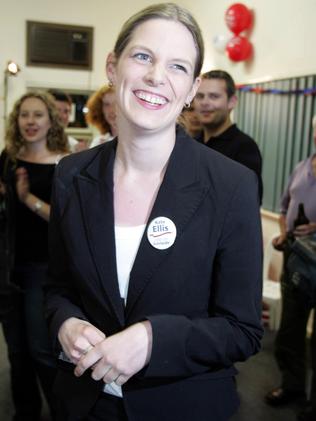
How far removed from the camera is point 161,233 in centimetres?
102

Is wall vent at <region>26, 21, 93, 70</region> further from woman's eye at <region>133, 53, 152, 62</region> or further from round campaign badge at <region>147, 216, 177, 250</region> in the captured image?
round campaign badge at <region>147, 216, 177, 250</region>

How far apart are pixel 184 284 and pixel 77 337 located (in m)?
0.25

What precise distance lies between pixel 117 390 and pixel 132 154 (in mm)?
532

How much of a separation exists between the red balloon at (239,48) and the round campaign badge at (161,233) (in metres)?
3.92

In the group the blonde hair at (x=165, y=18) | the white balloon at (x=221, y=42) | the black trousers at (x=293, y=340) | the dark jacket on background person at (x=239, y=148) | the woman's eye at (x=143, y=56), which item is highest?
the white balloon at (x=221, y=42)

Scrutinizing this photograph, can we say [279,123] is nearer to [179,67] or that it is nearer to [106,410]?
[179,67]

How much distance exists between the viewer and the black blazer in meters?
0.98

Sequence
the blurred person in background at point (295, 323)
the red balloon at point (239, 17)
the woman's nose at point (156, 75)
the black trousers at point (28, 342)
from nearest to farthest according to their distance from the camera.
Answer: the woman's nose at point (156, 75), the black trousers at point (28, 342), the blurred person in background at point (295, 323), the red balloon at point (239, 17)

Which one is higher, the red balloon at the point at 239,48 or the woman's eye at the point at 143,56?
the red balloon at the point at 239,48

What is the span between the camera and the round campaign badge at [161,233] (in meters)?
1.01

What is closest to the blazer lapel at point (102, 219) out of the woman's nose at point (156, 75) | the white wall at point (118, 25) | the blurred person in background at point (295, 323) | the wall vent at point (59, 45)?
the woman's nose at point (156, 75)

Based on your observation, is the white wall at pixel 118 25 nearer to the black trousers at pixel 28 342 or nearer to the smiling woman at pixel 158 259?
the black trousers at pixel 28 342

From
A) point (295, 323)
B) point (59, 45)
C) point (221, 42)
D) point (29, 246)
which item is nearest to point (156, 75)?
point (29, 246)

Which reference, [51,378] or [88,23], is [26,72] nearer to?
[88,23]
